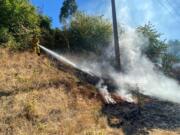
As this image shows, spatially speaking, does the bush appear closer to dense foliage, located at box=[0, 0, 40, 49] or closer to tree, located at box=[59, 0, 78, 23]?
tree, located at box=[59, 0, 78, 23]

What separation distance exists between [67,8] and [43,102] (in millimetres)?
19312

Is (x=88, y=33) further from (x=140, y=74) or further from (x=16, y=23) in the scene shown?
(x=16, y=23)

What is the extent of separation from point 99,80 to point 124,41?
942 centimetres

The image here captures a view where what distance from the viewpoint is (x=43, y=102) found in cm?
1753

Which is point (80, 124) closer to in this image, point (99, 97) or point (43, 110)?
point (43, 110)

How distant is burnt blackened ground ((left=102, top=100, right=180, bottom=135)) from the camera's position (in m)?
18.1

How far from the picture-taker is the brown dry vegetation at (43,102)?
1508cm

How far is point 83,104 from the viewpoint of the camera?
63.8 feet

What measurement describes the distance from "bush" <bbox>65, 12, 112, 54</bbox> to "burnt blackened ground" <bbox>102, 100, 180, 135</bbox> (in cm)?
1035

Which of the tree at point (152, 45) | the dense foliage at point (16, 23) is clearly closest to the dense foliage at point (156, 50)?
the tree at point (152, 45)

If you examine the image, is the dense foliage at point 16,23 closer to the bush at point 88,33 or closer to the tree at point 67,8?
the bush at point 88,33

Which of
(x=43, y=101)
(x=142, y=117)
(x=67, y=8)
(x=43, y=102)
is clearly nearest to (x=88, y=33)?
(x=67, y=8)

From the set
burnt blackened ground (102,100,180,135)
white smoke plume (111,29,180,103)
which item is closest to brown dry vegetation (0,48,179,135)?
burnt blackened ground (102,100,180,135)

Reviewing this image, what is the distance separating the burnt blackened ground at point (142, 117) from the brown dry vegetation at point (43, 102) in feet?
1.90
